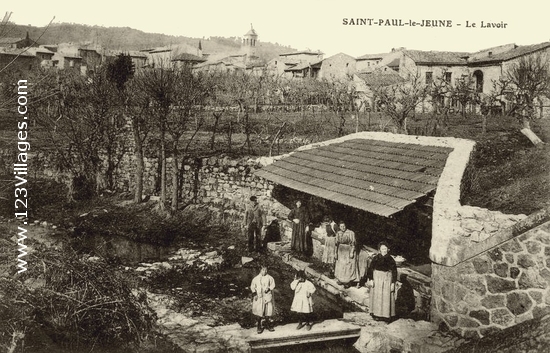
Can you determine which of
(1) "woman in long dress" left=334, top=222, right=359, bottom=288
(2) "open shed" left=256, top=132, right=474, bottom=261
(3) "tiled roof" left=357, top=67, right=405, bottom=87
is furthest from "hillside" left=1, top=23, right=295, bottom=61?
(1) "woman in long dress" left=334, top=222, right=359, bottom=288

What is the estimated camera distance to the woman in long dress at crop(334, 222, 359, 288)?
10742 mm

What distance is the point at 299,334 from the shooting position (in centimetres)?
834

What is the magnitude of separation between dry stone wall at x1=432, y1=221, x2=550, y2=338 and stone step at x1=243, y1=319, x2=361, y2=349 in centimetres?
154

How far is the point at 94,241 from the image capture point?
48.1ft

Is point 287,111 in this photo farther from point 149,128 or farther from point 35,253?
point 35,253

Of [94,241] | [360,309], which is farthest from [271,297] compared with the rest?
[94,241]

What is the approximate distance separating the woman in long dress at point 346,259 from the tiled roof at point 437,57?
3608cm

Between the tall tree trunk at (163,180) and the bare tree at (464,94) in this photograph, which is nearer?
the tall tree trunk at (163,180)

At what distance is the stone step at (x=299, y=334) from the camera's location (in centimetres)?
815

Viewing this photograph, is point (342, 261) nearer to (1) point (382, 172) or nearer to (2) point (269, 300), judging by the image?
(1) point (382, 172)

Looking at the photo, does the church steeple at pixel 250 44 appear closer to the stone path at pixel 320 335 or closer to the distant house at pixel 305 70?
the distant house at pixel 305 70

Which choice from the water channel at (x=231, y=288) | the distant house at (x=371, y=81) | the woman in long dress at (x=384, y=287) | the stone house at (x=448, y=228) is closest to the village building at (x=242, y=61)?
the distant house at (x=371, y=81)

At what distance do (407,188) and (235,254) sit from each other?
5.56m

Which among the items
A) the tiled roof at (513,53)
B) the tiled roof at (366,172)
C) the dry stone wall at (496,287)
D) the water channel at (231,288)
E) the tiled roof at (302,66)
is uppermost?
the tiled roof at (302,66)
